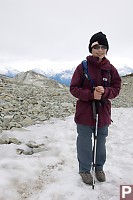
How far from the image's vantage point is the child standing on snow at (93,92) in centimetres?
427

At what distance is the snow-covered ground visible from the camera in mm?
4164

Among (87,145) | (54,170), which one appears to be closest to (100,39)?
(87,145)

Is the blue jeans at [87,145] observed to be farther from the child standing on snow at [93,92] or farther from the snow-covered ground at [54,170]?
the snow-covered ground at [54,170]

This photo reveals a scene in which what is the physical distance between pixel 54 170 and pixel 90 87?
1.78 metres

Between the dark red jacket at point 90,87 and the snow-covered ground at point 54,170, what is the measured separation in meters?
1.06

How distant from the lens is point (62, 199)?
158 inches

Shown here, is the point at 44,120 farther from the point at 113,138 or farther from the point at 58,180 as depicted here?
the point at 58,180

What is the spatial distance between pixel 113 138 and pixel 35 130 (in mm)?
2311

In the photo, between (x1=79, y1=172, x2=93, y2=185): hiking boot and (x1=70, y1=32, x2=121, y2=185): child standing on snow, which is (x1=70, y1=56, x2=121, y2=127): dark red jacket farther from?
(x1=79, y1=172, x2=93, y2=185): hiking boot

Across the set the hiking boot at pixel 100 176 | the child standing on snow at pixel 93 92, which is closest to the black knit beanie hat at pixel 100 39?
the child standing on snow at pixel 93 92

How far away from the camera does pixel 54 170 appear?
5074 mm

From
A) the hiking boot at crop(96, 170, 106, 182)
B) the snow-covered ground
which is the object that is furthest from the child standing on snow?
the snow-covered ground

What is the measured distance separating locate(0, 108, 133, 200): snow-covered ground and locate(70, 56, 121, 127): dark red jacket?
1.06 m

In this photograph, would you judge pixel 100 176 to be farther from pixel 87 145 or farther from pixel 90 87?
pixel 90 87
